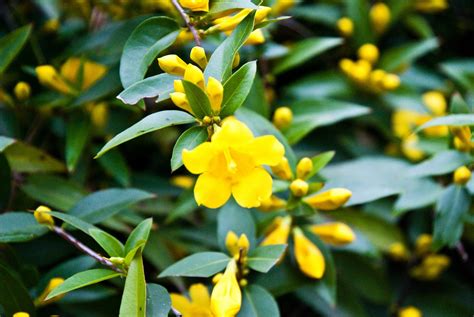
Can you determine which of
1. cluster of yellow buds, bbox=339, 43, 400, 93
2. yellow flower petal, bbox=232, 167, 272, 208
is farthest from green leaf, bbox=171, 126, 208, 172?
cluster of yellow buds, bbox=339, 43, 400, 93

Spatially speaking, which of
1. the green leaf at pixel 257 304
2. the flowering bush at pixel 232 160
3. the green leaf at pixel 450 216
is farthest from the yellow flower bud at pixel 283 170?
the green leaf at pixel 450 216

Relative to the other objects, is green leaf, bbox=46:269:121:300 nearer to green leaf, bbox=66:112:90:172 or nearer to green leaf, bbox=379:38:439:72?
green leaf, bbox=66:112:90:172

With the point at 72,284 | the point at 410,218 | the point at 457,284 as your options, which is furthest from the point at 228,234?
the point at 457,284

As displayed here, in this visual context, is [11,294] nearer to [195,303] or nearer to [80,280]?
[80,280]

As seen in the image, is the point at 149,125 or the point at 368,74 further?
the point at 368,74

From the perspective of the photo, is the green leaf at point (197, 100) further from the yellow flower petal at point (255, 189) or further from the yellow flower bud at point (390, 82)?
the yellow flower bud at point (390, 82)

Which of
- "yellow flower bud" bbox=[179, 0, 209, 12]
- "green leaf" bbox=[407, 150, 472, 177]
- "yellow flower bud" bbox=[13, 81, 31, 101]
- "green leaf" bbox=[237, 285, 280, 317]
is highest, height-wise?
"yellow flower bud" bbox=[179, 0, 209, 12]

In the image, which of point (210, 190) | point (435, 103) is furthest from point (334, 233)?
point (435, 103)
